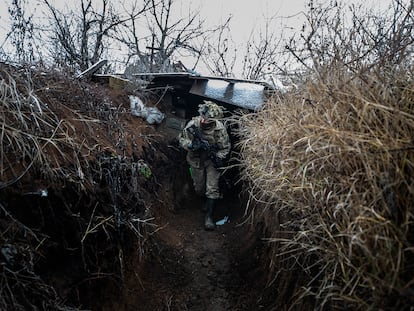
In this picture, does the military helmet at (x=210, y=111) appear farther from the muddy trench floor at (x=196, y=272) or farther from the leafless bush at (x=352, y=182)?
the leafless bush at (x=352, y=182)

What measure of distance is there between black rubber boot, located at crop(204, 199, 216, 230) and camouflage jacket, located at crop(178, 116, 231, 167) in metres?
0.66

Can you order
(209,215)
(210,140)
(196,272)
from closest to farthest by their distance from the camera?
(196,272), (209,215), (210,140)

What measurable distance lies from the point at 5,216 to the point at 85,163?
80cm

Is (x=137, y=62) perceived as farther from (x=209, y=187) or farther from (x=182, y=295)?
(x=182, y=295)

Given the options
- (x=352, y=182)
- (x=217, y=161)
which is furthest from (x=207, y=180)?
(x=352, y=182)

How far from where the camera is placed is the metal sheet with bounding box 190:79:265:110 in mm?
5453

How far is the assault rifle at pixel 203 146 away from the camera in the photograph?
529cm

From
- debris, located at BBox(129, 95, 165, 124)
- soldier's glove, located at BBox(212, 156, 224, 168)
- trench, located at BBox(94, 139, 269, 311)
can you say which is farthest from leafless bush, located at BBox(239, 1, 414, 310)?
debris, located at BBox(129, 95, 165, 124)

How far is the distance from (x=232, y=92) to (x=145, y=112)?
1560mm

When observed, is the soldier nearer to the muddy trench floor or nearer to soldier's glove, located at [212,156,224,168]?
soldier's glove, located at [212,156,224,168]

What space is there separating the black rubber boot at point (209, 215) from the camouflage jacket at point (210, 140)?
0.66 m

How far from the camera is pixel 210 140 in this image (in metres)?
5.43

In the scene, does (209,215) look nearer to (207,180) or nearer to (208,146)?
(207,180)

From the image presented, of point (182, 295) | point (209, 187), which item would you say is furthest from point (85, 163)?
point (209, 187)
